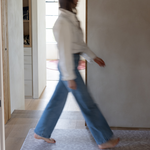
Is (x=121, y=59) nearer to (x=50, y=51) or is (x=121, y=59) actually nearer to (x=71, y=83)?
(x=71, y=83)

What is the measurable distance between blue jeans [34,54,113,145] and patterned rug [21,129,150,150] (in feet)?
0.32

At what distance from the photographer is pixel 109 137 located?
177 cm

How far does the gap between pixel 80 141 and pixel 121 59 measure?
0.78m

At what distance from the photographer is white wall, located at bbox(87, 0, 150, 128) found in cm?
200

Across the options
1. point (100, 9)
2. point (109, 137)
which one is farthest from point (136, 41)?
point (109, 137)

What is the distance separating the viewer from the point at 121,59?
207 cm

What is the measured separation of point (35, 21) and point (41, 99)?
1.20 meters

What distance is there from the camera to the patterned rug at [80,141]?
182 centimetres

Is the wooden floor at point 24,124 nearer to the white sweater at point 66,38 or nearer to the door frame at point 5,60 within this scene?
the door frame at point 5,60

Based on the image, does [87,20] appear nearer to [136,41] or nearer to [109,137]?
[136,41]

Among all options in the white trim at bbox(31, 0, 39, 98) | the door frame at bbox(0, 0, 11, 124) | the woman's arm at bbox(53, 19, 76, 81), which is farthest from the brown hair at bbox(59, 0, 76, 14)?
the white trim at bbox(31, 0, 39, 98)

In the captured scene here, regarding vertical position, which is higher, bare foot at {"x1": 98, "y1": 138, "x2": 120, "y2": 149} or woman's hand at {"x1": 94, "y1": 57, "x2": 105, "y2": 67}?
woman's hand at {"x1": 94, "y1": 57, "x2": 105, "y2": 67}

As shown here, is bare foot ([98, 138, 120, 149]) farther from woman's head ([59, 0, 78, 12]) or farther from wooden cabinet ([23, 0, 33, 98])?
wooden cabinet ([23, 0, 33, 98])

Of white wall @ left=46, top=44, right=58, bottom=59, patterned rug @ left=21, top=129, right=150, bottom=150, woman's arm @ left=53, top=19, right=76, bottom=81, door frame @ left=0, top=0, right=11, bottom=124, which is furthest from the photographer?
white wall @ left=46, top=44, right=58, bottom=59
